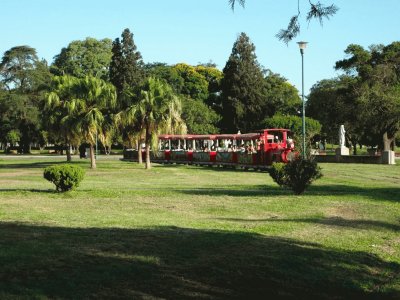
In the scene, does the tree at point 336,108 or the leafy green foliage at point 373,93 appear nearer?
the leafy green foliage at point 373,93

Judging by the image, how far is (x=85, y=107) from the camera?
40594 mm

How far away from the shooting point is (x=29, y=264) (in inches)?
296

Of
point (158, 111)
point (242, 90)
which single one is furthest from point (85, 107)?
point (242, 90)

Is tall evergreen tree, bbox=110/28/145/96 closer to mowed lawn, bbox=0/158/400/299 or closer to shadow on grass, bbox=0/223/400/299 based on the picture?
mowed lawn, bbox=0/158/400/299

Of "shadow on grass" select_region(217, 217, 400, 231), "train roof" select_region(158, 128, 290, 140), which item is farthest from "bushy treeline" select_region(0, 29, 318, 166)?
"shadow on grass" select_region(217, 217, 400, 231)

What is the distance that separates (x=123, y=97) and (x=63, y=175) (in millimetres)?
21598

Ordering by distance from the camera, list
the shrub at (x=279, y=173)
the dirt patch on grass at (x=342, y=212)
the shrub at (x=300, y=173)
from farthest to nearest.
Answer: the shrub at (x=279, y=173), the shrub at (x=300, y=173), the dirt patch on grass at (x=342, y=212)

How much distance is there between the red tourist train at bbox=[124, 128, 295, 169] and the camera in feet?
123

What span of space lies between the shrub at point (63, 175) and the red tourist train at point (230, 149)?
17.3 meters

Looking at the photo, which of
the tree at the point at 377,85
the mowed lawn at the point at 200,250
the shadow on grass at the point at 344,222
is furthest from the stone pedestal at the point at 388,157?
the shadow on grass at the point at 344,222

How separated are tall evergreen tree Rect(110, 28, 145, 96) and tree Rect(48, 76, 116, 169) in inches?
1126

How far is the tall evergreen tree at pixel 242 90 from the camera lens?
3078 inches

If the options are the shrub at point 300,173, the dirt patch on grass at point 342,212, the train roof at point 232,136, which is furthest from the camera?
the train roof at point 232,136

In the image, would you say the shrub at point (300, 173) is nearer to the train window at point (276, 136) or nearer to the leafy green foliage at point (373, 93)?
the train window at point (276, 136)
